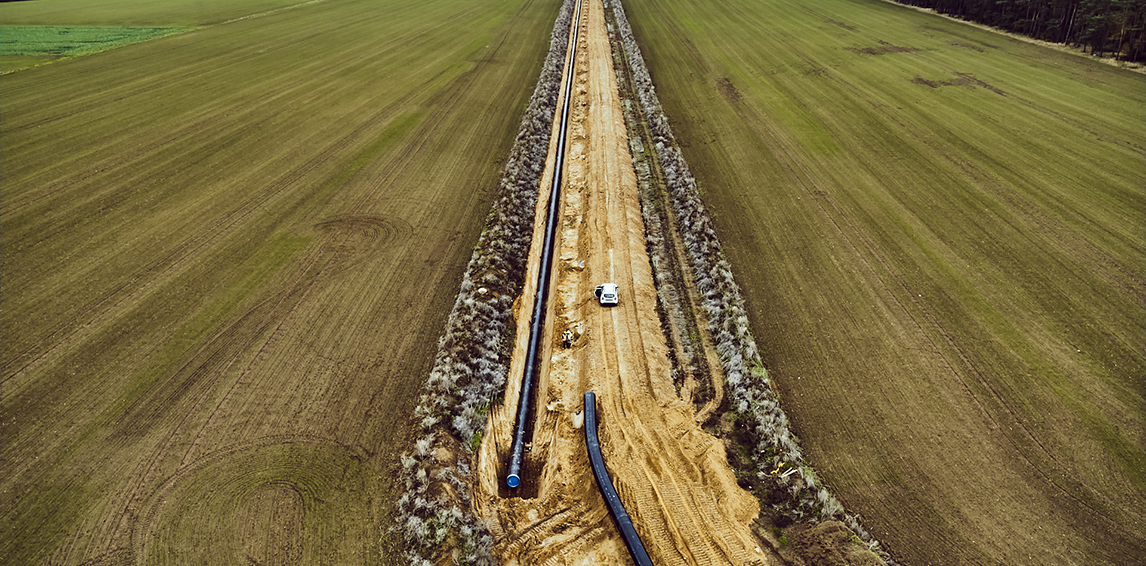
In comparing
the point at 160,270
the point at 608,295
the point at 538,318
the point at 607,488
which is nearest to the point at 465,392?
the point at 538,318

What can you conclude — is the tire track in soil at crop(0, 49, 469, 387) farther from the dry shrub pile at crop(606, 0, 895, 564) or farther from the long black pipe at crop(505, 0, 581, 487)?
the dry shrub pile at crop(606, 0, 895, 564)

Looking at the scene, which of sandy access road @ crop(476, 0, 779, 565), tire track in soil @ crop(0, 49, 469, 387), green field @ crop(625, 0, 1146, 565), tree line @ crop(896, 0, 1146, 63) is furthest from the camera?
tree line @ crop(896, 0, 1146, 63)

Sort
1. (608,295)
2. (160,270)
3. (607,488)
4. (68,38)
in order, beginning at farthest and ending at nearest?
1. (68,38)
2. (160,270)
3. (608,295)
4. (607,488)

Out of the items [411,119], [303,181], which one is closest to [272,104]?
[411,119]

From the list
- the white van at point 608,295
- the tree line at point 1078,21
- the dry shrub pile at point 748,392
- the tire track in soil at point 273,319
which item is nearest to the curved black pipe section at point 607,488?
the dry shrub pile at point 748,392

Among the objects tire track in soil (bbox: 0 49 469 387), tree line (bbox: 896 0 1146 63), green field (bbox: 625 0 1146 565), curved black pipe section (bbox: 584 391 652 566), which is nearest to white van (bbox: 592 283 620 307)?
curved black pipe section (bbox: 584 391 652 566)

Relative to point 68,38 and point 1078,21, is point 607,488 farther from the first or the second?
point 68,38
